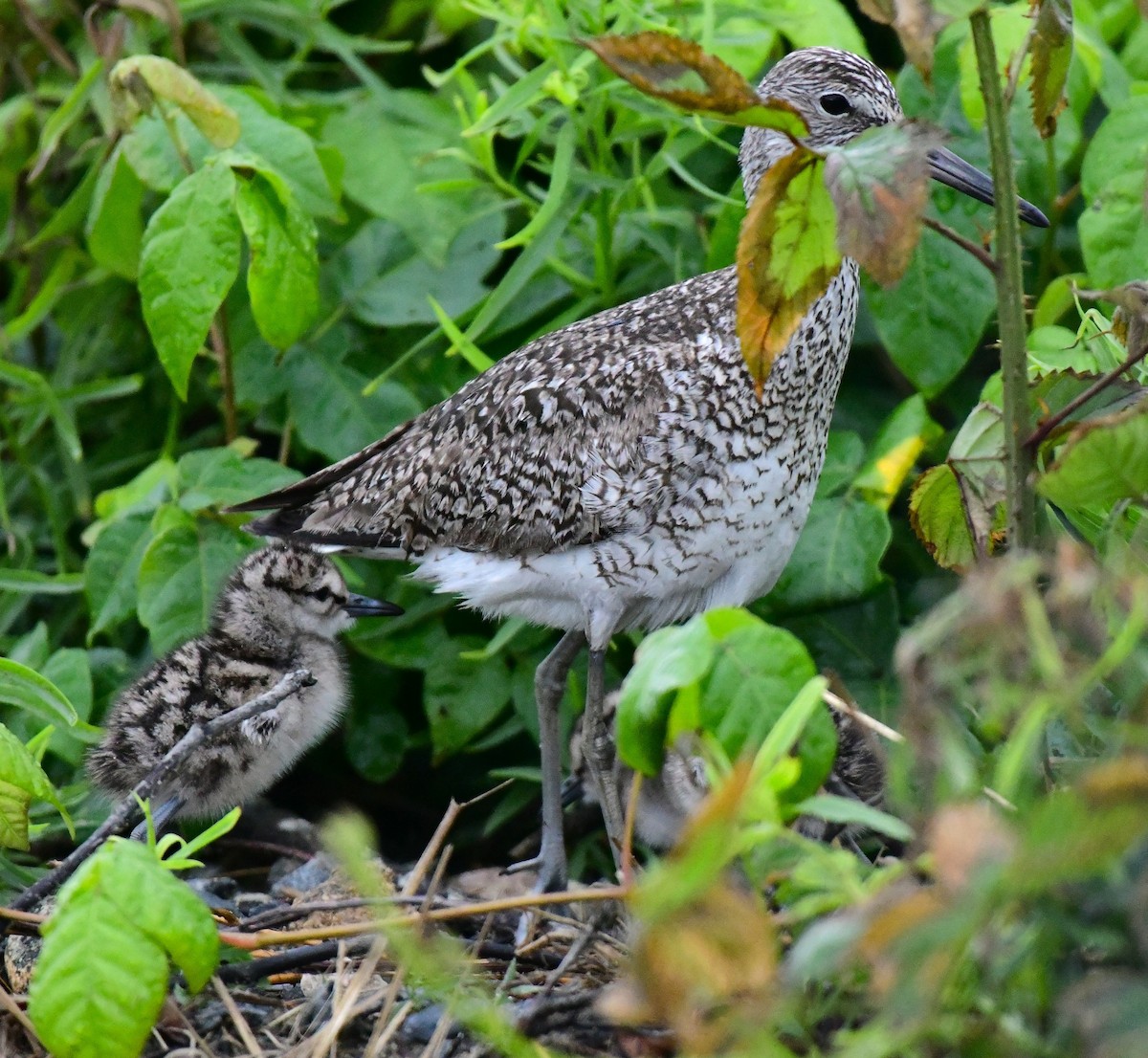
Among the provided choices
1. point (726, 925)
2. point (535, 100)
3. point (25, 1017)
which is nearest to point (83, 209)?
point (535, 100)

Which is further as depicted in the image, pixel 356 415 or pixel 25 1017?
pixel 356 415

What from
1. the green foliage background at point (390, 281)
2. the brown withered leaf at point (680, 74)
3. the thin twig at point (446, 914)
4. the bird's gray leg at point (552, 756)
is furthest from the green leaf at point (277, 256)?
the brown withered leaf at point (680, 74)

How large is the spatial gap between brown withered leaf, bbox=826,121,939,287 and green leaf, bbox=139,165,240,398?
1689mm

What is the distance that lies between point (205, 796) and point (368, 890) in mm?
1793

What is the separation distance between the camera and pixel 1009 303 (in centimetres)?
193

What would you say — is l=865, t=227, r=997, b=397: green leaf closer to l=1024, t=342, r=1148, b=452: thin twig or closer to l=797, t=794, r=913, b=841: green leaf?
l=1024, t=342, r=1148, b=452: thin twig

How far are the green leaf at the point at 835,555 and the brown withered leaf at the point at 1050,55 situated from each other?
1.20 metres

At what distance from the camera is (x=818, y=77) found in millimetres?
3211

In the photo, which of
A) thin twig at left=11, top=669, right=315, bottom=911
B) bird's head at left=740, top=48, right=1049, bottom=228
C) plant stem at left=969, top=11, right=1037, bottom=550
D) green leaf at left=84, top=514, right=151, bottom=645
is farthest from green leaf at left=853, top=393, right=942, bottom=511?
green leaf at left=84, top=514, right=151, bottom=645

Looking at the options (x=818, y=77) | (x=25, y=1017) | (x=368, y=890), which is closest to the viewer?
(x=368, y=890)

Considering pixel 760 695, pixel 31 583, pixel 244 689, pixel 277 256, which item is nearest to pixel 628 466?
pixel 277 256

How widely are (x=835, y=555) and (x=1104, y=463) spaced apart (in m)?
1.55

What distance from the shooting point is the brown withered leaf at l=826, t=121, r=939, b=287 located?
1697 millimetres

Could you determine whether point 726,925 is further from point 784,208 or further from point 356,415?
point 356,415
